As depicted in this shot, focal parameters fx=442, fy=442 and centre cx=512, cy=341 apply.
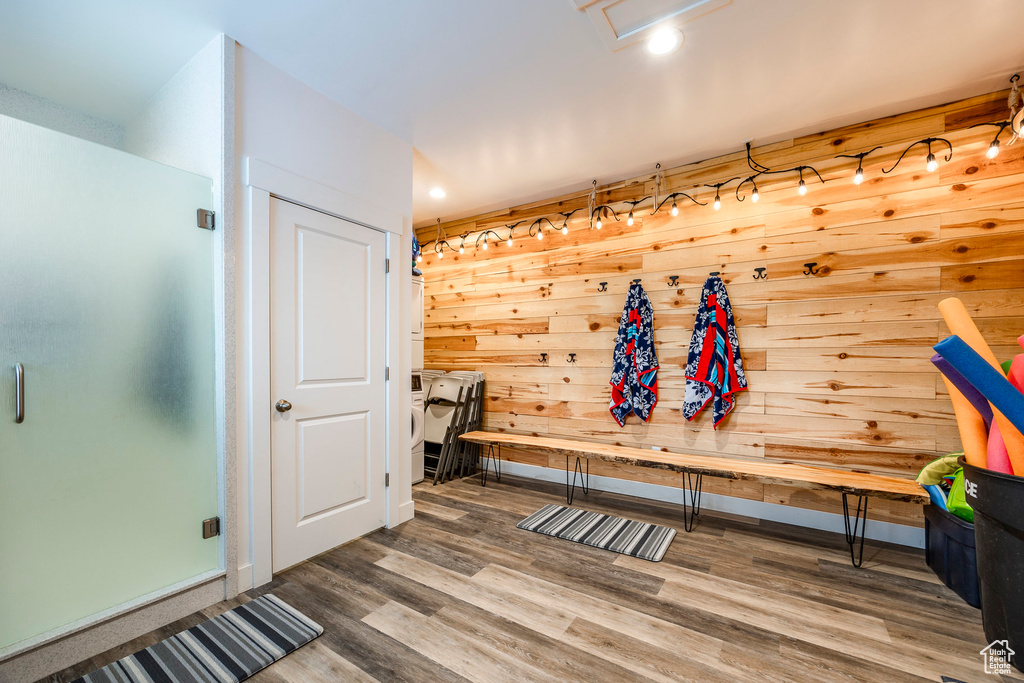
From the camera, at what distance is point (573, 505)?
141 inches

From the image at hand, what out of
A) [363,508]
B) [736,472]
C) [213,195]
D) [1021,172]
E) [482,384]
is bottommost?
[363,508]

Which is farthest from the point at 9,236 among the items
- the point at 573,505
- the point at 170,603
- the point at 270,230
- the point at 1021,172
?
the point at 1021,172

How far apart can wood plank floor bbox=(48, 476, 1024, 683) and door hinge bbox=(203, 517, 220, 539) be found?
1.09 feet

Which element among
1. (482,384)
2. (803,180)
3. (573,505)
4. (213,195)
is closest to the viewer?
(213,195)


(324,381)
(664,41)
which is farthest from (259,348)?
(664,41)

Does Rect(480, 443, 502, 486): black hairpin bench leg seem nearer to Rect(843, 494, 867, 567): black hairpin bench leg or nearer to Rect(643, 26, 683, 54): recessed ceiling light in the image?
Rect(843, 494, 867, 567): black hairpin bench leg

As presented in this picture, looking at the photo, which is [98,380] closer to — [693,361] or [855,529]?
[693,361]

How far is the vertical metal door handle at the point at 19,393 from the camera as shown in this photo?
1.62 metres

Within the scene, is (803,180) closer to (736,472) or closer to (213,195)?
(736,472)

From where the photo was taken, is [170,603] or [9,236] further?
[170,603]

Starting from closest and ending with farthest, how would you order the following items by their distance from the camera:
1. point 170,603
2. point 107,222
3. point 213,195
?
point 107,222 < point 170,603 < point 213,195

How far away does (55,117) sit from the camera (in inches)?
109

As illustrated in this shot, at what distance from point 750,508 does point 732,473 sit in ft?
2.40

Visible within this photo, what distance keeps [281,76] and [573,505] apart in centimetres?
350
